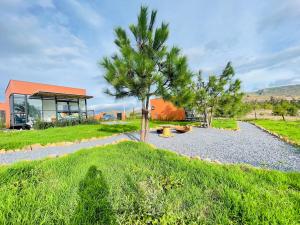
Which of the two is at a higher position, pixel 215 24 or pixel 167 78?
pixel 215 24

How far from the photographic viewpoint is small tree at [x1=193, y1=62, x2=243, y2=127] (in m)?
11.0

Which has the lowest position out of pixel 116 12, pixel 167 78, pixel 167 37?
pixel 167 78

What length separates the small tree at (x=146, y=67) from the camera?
5223 mm

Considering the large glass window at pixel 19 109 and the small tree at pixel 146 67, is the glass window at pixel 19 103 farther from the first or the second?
the small tree at pixel 146 67

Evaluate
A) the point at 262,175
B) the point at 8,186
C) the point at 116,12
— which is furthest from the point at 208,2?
the point at 8,186

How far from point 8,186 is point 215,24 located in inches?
426

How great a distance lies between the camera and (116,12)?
7461mm

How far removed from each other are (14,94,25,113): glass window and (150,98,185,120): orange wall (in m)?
13.9

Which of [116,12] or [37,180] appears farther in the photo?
[116,12]

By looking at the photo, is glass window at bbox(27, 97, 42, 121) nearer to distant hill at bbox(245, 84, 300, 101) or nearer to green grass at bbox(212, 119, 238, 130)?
green grass at bbox(212, 119, 238, 130)

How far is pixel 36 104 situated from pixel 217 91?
16.6 metres

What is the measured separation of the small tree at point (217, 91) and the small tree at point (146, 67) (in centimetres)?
571

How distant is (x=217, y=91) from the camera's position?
440 inches

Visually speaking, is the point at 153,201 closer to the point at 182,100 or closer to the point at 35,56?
the point at 182,100
